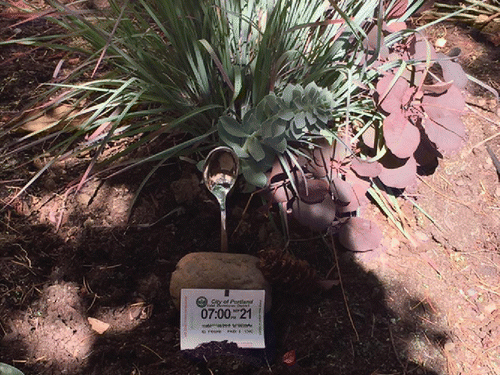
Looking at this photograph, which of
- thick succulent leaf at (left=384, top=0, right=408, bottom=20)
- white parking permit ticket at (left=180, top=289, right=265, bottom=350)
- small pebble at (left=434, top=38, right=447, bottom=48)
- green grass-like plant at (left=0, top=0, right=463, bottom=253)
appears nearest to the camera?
white parking permit ticket at (left=180, top=289, right=265, bottom=350)

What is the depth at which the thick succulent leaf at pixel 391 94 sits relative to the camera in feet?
4.71

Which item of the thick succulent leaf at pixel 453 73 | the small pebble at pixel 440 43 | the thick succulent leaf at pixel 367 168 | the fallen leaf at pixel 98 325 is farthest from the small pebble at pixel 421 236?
the fallen leaf at pixel 98 325

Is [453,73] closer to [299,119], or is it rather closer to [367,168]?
[367,168]

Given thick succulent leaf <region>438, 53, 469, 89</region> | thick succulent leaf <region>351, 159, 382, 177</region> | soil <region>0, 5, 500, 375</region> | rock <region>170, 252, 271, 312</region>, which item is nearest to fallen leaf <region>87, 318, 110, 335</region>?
soil <region>0, 5, 500, 375</region>

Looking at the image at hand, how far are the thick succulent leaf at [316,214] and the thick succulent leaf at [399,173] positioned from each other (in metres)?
0.24

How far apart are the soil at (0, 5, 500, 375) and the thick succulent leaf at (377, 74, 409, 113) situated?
360mm

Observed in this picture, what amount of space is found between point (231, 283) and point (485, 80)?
135cm

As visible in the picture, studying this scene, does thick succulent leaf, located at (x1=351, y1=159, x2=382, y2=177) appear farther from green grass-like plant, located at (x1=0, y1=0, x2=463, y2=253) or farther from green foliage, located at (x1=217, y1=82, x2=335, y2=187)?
green foliage, located at (x1=217, y1=82, x2=335, y2=187)

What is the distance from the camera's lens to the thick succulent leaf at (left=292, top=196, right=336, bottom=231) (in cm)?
141

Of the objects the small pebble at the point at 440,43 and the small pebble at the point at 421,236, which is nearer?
the small pebble at the point at 421,236

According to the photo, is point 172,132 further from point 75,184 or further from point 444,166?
point 444,166

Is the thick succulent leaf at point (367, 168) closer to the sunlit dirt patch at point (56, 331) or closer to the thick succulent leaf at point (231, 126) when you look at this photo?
the thick succulent leaf at point (231, 126)

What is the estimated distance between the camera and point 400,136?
1.42 metres

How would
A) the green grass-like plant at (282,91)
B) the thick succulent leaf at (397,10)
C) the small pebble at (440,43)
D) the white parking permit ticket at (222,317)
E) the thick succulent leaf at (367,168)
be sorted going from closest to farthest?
the white parking permit ticket at (222,317) < the green grass-like plant at (282,91) < the thick succulent leaf at (367,168) < the thick succulent leaf at (397,10) < the small pebble at (440,43)
